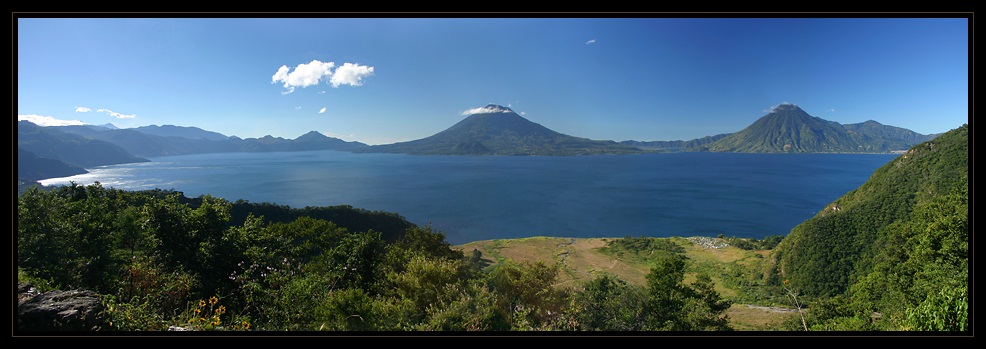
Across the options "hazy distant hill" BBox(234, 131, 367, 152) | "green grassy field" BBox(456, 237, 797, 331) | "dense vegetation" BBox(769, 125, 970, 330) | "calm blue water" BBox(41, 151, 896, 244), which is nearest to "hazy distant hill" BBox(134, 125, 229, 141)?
"hazy distant hill" BBox(234, 131, 367, 152)

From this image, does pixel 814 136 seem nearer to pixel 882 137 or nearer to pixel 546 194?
pixel 882 137

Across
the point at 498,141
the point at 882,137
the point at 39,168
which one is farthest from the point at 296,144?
the point at 882,137

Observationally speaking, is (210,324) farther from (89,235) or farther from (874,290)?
(874,290)

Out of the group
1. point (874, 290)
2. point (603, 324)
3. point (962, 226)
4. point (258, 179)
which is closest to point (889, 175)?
point (874, 290)

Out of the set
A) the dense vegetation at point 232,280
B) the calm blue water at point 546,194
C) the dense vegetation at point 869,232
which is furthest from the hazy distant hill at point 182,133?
the dense vegetation at point 869,232

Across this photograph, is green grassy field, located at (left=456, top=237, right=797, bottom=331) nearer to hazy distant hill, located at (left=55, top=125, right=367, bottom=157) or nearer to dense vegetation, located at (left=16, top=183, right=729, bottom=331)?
dense vegetation, located at (left=16, top=183, right=729, bottom=331)

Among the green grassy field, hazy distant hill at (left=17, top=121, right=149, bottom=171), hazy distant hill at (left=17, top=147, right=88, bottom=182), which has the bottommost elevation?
the green grassy field
